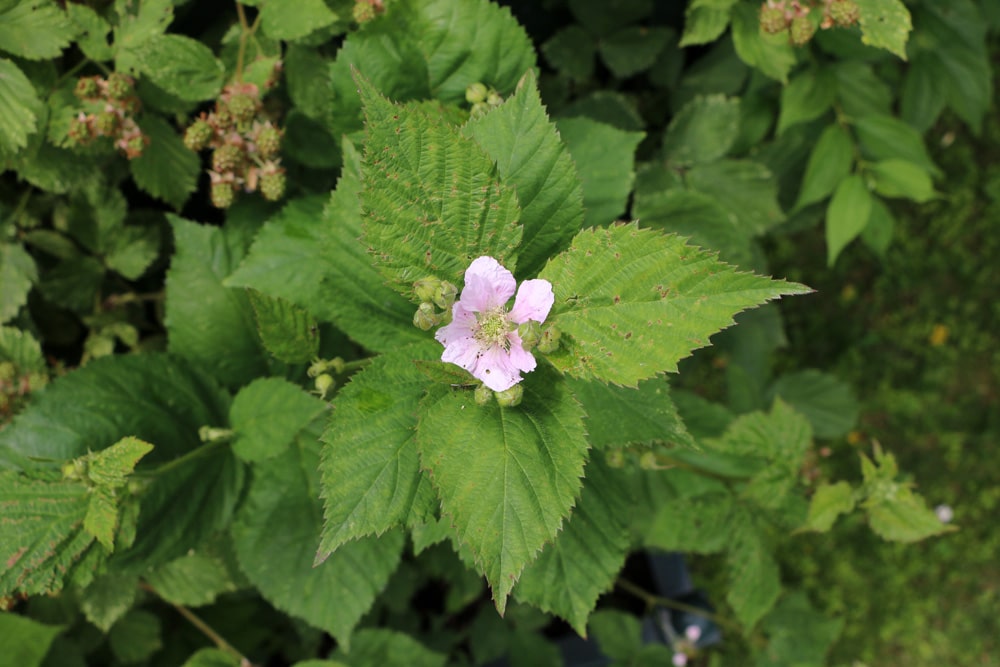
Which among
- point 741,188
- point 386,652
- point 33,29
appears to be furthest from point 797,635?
point 33,29

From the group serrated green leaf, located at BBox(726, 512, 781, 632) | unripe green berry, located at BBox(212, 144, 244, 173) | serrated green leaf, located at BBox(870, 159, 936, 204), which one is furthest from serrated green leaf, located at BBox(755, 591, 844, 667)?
unripe green berry, located at BBox(212, 144, 244, 173)

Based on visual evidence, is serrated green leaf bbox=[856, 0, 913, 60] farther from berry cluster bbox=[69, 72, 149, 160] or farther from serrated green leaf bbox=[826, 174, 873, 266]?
berry cluster bbox=[69, 72, 149, 160]

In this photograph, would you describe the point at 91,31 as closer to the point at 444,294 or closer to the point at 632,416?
the point at 444,294

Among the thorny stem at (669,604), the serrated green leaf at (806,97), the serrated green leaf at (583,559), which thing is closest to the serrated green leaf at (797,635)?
the thorny stem at (669,604)

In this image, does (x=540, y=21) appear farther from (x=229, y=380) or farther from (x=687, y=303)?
(x=687, y=303)

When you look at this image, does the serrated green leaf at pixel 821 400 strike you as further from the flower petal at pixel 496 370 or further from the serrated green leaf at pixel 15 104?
the serrated green leaf at pixel 15 104

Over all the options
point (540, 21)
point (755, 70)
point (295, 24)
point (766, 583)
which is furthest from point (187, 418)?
point (755, 70)
